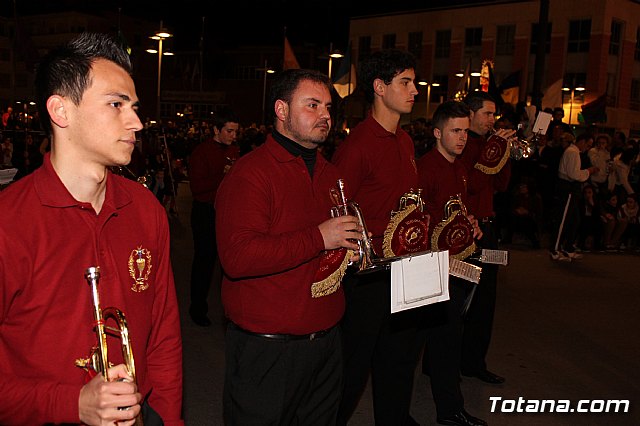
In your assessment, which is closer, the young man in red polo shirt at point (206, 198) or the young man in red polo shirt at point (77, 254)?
the young man in red polo shirt at point (77, 254)

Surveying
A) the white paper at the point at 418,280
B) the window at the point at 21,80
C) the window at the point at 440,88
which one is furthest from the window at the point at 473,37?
the window at the point at 21,80

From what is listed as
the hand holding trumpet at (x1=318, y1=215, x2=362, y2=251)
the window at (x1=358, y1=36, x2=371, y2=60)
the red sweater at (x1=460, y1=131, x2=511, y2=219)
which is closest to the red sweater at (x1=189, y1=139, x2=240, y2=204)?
the red sweater at (x1=460, y1=131, x2=511, y2=219)

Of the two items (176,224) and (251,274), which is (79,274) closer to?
(251,274)

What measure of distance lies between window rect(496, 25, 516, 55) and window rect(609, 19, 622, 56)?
5.85 metres

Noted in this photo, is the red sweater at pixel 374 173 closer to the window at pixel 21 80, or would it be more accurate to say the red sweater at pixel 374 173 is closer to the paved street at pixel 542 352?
the paved street at pixel 542 352

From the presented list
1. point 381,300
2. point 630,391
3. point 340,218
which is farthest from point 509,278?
point 340,218

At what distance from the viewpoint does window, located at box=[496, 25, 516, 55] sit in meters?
45.0

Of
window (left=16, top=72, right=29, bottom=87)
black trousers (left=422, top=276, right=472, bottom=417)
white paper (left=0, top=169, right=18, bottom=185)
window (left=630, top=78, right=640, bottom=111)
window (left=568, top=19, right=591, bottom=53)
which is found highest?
window (left=568, top=19, right=591, bottom=53)

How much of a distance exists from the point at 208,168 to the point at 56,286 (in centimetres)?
568

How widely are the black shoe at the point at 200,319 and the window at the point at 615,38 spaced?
1633 inches

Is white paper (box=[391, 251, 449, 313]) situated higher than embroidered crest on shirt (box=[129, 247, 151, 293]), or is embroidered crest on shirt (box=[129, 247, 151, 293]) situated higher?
embroidered crest on shirt (box=[129, 247, 151, 293])

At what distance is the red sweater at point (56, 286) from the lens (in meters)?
1.93

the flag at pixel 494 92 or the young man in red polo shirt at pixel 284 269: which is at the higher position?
the flag at pixel 494 92

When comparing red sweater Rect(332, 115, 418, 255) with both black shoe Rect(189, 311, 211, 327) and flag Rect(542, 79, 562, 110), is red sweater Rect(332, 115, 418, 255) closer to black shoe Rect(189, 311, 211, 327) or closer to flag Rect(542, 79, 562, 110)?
black shoe Rect(189, 311, 211, 327)
